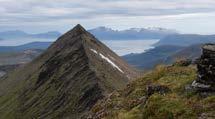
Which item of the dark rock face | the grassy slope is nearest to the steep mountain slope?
the grassy slope

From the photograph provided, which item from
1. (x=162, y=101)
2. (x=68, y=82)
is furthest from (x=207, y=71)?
(x=68, y=82)

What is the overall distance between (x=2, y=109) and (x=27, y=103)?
2642 cm

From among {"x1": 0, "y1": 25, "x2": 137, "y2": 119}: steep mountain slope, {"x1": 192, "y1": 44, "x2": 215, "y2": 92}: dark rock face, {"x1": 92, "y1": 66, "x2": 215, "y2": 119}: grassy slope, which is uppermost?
{"x1": 192, "y1": 44, "x2": 215, "y2": 92}: dark rock face

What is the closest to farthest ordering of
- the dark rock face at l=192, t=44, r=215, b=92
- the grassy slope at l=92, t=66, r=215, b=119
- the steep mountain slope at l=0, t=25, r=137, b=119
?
the grassy slope at l=92, t=66, r=215, b=119 → the dark rock face at l=192, t=44, r=215, b=92 → the steep mountain slope at l=0, t=25, r=137, b=119

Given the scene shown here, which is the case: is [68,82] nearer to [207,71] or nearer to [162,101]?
[207,71]

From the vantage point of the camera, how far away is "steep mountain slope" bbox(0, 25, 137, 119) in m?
122

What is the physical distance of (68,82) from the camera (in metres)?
145

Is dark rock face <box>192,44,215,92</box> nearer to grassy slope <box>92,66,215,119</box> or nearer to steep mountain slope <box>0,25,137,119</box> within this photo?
grassy slope <box>92,66,215,119</box>

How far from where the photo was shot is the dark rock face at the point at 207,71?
89.6 feet

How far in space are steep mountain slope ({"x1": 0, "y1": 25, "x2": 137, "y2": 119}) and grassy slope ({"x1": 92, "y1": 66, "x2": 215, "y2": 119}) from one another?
69.6m

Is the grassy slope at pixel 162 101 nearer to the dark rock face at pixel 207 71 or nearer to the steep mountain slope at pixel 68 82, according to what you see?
the dark rock face at pixel 207 71

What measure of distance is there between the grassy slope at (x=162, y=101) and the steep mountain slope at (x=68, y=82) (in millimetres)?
69619

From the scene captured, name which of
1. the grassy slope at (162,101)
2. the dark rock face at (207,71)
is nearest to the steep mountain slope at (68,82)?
the grassy slope at (162,101)

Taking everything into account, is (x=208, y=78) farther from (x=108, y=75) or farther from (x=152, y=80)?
(x=108, y=75)
